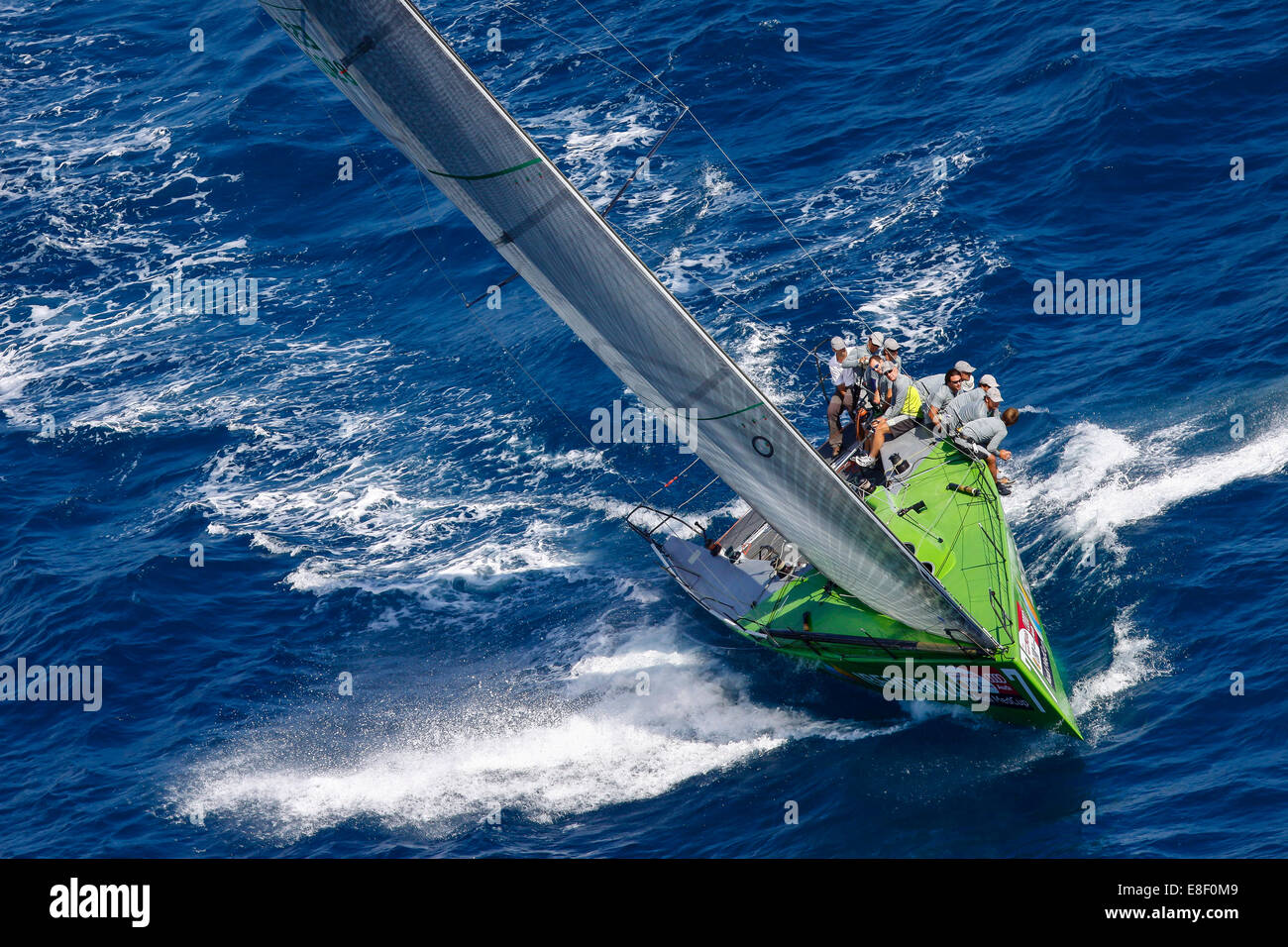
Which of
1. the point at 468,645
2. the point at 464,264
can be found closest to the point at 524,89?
the point at 464,264

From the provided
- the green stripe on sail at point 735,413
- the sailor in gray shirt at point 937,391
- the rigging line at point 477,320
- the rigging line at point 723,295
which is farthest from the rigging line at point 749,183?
the green stripe on sail at point 735,413

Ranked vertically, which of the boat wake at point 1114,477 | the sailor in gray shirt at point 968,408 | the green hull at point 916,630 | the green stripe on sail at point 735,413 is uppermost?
the sailor in gray shirt at point 968,408

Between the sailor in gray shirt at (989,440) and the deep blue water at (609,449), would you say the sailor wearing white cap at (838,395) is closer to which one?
the sailor in gray shirt at (989,440)

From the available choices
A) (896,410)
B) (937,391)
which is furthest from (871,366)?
(937,391)

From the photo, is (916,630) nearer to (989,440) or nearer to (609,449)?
(989,440)

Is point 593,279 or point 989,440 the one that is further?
point 989,440

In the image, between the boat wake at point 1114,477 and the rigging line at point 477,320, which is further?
the rigging line at point 477,320
